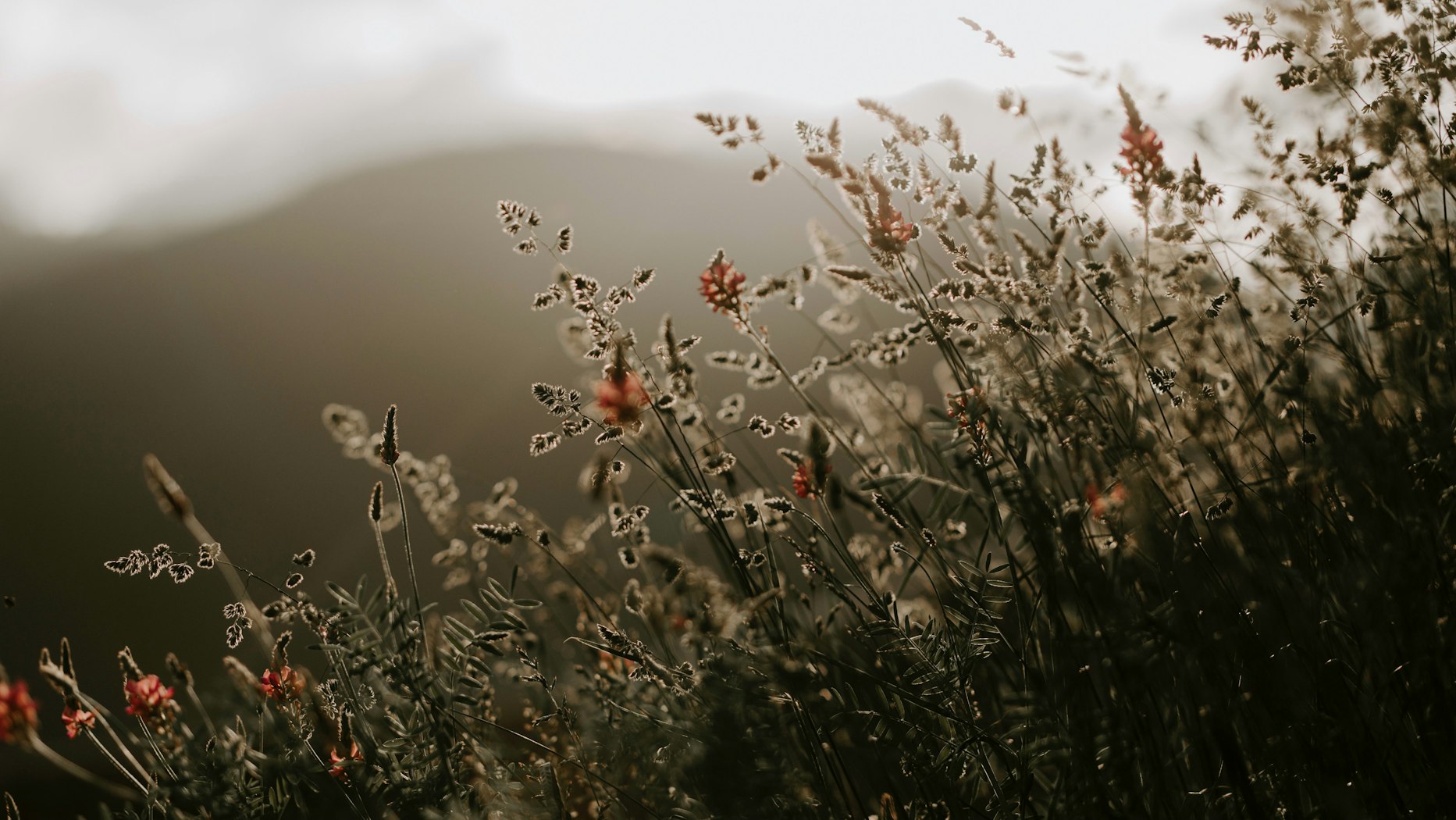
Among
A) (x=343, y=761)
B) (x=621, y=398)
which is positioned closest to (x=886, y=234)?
(x=621, y=398)

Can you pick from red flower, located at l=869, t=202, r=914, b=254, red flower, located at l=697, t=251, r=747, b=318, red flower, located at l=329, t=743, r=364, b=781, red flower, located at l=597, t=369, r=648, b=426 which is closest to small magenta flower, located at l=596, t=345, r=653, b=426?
red flower, located at l=597, t=369, r=648, b=426

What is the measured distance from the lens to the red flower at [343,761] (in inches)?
32.9

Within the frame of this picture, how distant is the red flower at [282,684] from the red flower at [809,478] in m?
0.63

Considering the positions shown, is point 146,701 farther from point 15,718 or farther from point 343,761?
point 343,761

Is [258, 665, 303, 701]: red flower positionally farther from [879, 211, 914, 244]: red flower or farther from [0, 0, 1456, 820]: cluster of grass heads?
[879, 211, 914, 244]: red flower

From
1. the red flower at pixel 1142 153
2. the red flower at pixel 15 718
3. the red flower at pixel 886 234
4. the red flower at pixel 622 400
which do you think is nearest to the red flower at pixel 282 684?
the red flower at pixel 15 718

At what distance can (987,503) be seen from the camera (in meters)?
0.95

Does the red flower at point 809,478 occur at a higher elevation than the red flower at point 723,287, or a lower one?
lower

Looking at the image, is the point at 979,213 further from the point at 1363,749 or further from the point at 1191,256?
the point at 1363,749

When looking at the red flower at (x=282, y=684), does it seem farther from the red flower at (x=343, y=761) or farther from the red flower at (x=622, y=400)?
the red flower at (x=622, y=400)

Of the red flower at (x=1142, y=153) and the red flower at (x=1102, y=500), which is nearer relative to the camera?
the red flower at (x=1102, y=500)

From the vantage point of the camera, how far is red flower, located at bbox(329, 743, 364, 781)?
836 mm

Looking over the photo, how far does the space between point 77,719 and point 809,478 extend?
2.99 feet

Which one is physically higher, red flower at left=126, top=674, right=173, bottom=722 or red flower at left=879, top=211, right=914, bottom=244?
red flower at left=879, top=211, right=914, bottom=244
